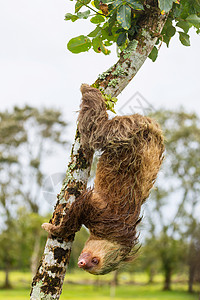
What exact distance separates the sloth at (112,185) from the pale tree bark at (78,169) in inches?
3.1

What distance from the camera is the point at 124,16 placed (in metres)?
2.79

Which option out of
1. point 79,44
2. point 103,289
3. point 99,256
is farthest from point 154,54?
point 103,289

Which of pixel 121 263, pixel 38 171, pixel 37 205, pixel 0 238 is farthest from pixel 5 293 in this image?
pixel 121 263

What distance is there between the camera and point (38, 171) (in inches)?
1089

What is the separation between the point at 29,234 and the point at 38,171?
5055 mm

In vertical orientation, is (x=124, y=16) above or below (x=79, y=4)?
below

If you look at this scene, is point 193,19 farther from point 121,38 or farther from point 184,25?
point 121,38

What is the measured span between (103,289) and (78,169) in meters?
32.6

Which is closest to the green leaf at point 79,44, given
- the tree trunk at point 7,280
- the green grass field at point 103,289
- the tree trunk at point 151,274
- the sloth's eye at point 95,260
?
the sloth's eye at point 95,260

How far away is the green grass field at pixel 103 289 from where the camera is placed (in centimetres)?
2791

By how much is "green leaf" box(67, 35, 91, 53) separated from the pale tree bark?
0.56 m

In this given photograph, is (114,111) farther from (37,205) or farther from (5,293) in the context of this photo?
(5,293)

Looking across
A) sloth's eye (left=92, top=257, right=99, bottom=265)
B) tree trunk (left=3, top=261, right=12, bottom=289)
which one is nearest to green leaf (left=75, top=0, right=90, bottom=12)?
sloth's eye (left=92, top=257, right=99, bottom=265)

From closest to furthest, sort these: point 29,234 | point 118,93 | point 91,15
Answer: point 118,93
point 91,15
point 29,234
